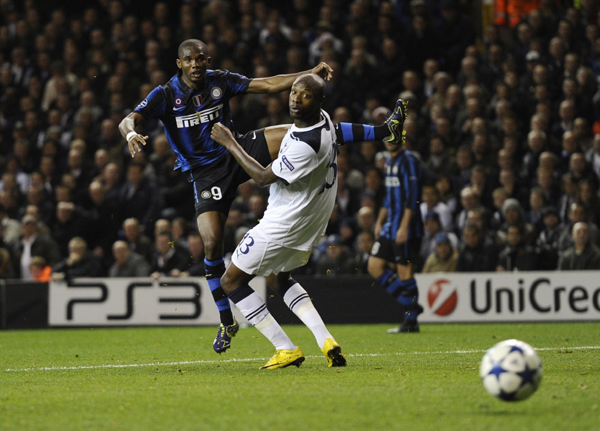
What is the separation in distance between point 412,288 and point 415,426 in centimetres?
665

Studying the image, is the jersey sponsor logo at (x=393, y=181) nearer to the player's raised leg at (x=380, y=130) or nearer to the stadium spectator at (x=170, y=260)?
the stadium spectator at (x=170, y=260)

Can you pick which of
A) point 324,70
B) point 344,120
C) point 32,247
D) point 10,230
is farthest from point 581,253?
point 10,230

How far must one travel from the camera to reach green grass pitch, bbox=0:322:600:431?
4.39 m

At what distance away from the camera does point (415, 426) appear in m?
4.22

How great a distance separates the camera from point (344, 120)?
1450cm

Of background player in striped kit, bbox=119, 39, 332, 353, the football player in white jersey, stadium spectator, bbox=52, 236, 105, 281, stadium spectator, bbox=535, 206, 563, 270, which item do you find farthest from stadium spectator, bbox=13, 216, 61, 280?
the football player in white jersey

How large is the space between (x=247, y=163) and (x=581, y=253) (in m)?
7.23

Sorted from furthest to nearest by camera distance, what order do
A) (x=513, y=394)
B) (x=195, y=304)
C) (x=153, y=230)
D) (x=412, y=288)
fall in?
(x=153, y=230) → (x=195, y=304) → (x=412, y=288) → (x=513, y=394)

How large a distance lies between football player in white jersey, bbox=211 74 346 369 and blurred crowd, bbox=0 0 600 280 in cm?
583

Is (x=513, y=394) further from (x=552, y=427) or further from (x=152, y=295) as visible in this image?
(x=152, y=295)

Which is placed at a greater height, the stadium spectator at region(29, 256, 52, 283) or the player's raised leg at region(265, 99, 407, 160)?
the player's raised leg at region(265, 99, 407, 160)

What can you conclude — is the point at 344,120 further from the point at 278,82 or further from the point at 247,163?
the point at 247,163

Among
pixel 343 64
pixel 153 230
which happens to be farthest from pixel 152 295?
pixel 343 64

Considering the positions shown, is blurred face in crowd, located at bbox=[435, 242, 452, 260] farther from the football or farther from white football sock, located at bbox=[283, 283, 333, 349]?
the football
